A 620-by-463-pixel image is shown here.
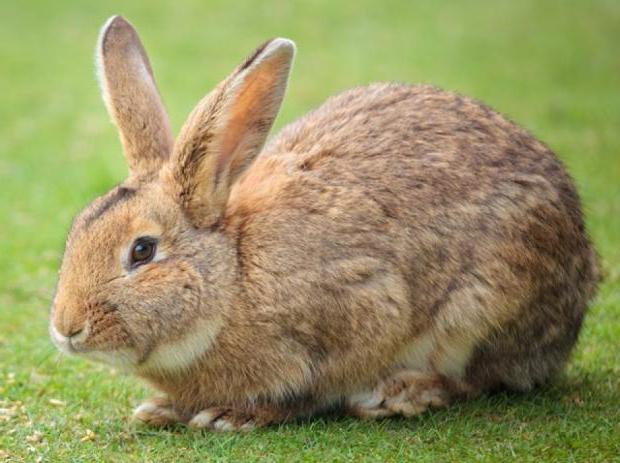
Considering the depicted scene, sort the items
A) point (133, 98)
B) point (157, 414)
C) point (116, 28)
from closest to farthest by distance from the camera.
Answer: point (157, 414) → point (133, 98) → point (116, 28)

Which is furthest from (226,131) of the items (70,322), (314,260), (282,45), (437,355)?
(437,355)

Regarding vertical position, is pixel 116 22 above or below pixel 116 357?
above

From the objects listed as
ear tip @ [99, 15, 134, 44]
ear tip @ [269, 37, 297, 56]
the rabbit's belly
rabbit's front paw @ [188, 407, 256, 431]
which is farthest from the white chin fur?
ear tip @ [99, 15, 134, 44]

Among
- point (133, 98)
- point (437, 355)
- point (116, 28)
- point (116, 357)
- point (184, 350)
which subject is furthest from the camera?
point (116, 28)

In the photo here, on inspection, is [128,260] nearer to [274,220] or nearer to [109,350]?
[109,350]

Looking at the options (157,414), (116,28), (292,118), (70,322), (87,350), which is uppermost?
(116,28)

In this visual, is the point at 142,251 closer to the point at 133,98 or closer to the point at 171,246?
the point at 171,246

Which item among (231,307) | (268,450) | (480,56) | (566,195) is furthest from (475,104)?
(480,56)
